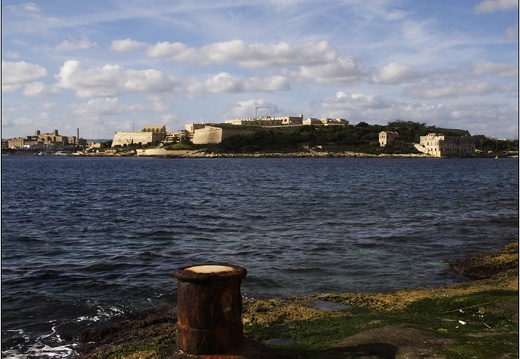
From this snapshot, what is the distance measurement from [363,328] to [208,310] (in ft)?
9.19

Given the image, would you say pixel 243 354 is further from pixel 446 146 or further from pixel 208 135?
pixel 208 135

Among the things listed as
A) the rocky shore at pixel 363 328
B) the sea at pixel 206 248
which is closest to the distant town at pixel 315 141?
the sea at pixel 206 248

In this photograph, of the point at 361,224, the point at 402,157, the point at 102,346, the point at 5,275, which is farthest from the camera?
the point at 402,157

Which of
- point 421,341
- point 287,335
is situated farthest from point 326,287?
point 421,341

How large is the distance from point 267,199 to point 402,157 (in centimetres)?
12471

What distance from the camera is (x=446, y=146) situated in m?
159

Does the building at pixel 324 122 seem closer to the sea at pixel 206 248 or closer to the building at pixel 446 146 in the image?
the building at pixel 446 146

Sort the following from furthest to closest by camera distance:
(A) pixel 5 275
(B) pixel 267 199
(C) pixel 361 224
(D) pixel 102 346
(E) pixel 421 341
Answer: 1. (B) pixel 267 199
2. (C) pixel 361 224
3. (A) pixel 5 275
4. (D) pixel 102 346
5. (E) pixel 421 341

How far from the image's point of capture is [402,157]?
156500 mm

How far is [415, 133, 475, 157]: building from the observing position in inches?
6206

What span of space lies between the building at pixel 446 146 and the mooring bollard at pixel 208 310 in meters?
159

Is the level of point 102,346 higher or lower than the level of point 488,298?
lower

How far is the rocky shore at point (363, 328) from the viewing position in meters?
6.39

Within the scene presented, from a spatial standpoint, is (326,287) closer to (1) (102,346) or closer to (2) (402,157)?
(1) (102,346)
